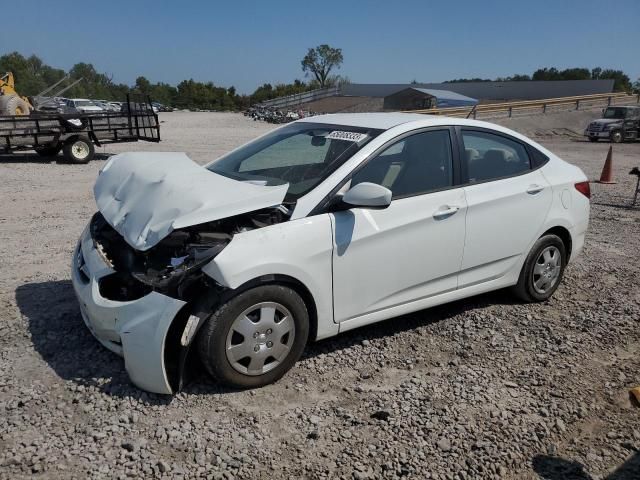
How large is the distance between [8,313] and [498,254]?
13.3 feet

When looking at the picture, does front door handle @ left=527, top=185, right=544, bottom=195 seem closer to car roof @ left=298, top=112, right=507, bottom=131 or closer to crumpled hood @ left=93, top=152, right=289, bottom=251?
car roof @ left=298, top=112, right=507, bottom=131

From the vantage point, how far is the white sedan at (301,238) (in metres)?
3.19

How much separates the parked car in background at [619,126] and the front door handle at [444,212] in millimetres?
27369

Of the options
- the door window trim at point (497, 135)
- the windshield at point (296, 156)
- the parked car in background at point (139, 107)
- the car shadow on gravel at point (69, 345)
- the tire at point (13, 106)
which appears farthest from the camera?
the tire at point (13, 106)

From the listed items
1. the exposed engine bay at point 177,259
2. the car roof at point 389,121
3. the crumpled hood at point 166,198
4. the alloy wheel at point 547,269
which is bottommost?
the alloy wheel at point 547,269

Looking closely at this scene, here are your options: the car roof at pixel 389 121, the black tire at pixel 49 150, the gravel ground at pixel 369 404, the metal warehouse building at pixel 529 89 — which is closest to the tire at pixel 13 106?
the black tire at pixel 49 150

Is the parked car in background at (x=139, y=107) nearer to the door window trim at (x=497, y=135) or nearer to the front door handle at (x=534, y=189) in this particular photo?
the door window trim at (x=497, y=135)

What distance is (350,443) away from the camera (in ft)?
9.84

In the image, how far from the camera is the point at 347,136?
4.07m

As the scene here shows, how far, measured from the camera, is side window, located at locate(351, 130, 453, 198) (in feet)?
12.7

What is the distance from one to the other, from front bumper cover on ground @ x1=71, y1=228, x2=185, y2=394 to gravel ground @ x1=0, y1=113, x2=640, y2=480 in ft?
0.65

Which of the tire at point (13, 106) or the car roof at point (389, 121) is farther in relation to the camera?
the tire at point (13, 106)

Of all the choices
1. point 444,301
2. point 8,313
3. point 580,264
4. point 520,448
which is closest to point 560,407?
point 520,448

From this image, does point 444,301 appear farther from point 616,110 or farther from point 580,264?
point 616,110
